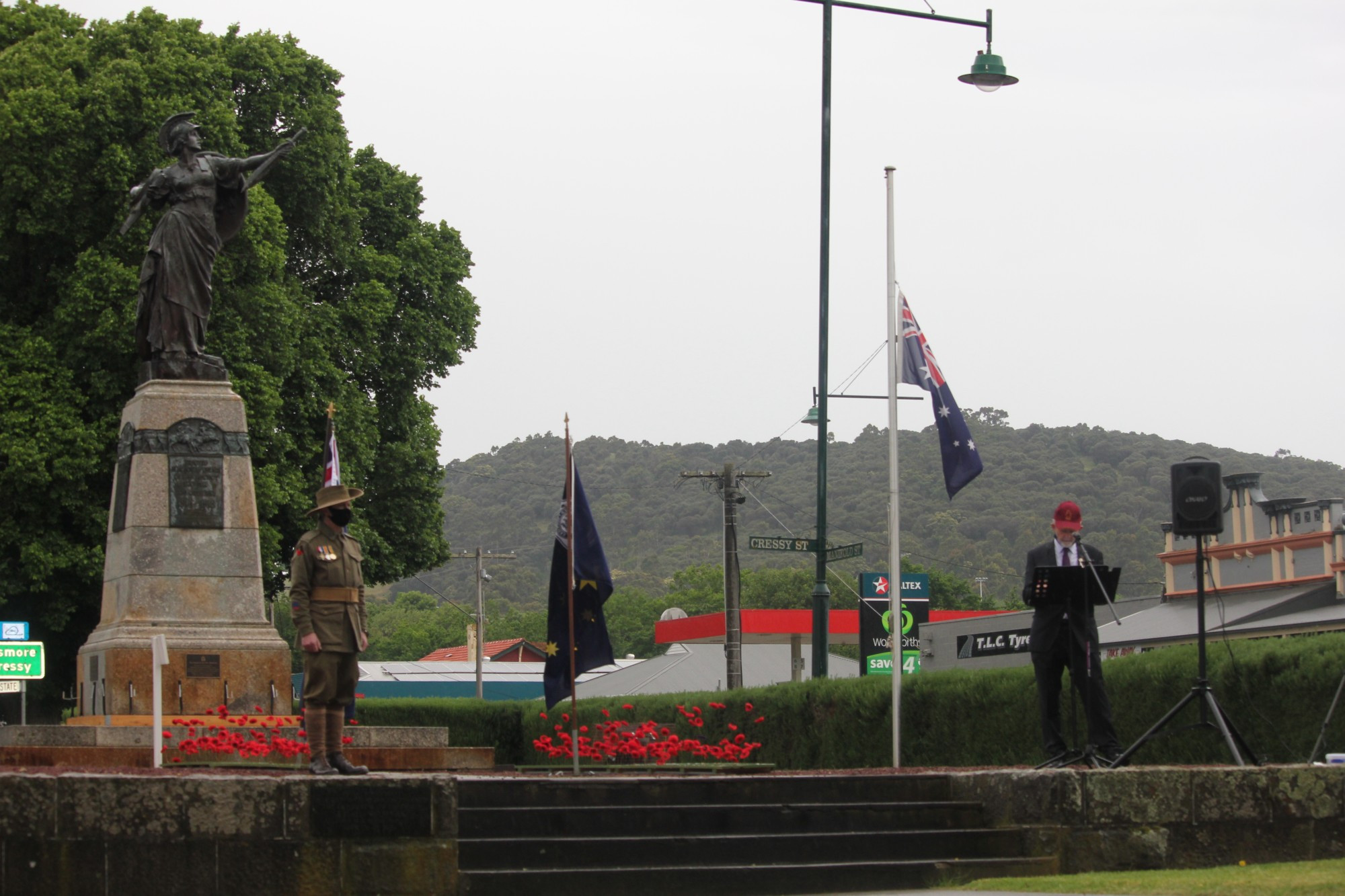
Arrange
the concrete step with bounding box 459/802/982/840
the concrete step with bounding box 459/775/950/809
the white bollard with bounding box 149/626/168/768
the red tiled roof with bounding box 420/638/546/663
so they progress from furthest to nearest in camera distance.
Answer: the red tiled roof with bounding box 420/638/546/663 < the white bollard with bounding box 149/626/168/768 < the concrete step with bounding box 459/775/950/809 < the concrete step with bounding box 459/802/982/840

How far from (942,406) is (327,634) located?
8.46 meters

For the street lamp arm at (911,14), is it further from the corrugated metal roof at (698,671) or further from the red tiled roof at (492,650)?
the red tiled roof at (492,650)

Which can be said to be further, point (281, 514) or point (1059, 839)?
point (281, 514)

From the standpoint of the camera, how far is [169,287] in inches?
693

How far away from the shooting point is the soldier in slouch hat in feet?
33.5

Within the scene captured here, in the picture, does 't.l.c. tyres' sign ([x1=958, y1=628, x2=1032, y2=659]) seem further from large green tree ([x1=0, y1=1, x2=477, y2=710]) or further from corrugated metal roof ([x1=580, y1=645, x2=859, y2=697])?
large green tree ([x1=0, y1=1, x2=477, y2=710])

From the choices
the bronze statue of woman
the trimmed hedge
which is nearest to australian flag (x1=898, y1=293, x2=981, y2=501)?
the trimmed hedge

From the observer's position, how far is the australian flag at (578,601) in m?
13.1

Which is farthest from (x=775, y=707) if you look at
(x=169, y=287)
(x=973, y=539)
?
(x=973, y=539)

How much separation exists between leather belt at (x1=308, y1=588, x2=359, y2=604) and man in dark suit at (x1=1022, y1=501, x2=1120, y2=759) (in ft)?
14.3

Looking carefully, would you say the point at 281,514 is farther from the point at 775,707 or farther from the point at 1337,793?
the point at 1337,793

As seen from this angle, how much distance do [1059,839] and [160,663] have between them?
5.87 m

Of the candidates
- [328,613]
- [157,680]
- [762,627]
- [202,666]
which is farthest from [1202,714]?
[762,627]

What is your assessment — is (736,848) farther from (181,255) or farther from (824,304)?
(824,304)
